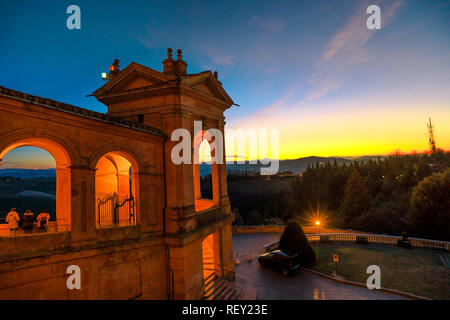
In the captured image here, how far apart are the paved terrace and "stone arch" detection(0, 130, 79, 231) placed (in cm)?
1103

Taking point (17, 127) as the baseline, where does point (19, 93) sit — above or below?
above

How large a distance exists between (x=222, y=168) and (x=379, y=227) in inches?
1051

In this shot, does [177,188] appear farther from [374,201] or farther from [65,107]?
[374,201]

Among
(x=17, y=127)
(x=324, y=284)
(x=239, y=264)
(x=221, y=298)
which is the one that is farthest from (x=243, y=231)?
(x=17, y=127)

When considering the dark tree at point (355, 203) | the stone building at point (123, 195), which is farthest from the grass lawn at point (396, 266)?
the dark tree at point (355, 203)

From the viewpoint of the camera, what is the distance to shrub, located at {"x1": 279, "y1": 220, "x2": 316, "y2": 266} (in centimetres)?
1987

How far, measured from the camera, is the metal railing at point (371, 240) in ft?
74.4

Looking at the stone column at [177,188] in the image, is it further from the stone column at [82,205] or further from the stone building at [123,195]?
the stone column at [82,205]

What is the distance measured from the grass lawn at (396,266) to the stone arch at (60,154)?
17117 mm

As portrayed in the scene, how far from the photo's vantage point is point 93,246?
377 inches

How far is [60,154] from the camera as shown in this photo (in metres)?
9.48
